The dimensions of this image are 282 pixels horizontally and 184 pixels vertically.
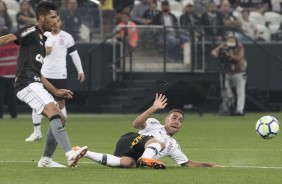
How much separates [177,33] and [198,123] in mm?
4181

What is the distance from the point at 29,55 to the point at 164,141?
211cm

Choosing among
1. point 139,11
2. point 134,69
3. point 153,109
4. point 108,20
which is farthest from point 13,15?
point 153,109

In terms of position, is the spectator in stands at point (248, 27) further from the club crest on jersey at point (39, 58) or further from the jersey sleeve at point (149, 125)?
the club crest on jersey at point (39, 58)

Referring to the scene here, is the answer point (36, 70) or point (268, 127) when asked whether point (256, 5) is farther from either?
point (36, 70)

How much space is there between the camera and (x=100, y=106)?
100ft

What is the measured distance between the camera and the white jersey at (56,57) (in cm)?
2150

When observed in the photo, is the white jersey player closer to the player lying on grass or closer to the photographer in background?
the player lying on grass

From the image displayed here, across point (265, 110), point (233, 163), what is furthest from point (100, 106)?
point (233, 163)

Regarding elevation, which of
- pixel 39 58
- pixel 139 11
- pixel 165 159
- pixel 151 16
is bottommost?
pixel 165 159

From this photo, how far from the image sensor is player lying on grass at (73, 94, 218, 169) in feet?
45.5

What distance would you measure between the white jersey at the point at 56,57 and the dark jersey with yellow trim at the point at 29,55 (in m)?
6.86

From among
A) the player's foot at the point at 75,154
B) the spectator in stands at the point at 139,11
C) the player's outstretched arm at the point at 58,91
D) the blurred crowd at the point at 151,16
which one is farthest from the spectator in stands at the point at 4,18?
the player's foot at the point at 75,154

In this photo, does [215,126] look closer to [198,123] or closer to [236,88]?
[198,123]

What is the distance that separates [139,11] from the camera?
104ft
